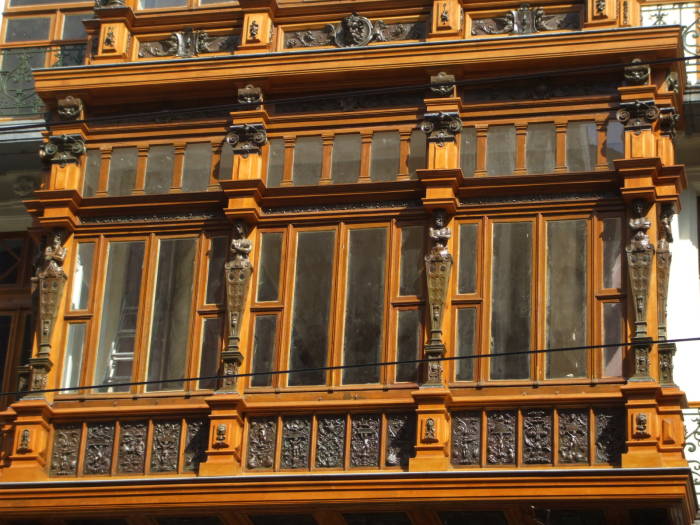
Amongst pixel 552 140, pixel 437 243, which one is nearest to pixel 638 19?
pixel 552 140

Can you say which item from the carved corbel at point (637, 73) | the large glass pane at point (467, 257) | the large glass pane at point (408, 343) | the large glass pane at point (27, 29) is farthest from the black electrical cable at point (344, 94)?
the large glass pane at point (408, 343)

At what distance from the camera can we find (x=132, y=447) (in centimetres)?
2312

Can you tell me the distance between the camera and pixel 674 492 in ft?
68.5

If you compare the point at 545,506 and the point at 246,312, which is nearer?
the point at 545,506

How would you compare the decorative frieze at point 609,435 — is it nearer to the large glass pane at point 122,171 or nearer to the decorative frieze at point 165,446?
the decorative frieze at point 165,446

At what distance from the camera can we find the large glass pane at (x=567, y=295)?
22.4m

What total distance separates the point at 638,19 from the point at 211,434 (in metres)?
7.84

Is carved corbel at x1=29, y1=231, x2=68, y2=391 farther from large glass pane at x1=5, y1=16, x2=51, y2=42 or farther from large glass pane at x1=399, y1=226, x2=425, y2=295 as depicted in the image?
large glass pane at x1=399, y1=226, x2=425, y2=295

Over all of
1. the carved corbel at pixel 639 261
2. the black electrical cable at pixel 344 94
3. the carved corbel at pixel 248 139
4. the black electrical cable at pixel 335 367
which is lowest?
the black electrical cable at pixel 335 367

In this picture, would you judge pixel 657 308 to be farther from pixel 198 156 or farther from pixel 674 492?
pixel 198 156

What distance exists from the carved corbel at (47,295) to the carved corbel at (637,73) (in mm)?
7717

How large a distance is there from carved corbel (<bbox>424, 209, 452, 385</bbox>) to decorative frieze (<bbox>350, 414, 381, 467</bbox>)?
2.79 feet

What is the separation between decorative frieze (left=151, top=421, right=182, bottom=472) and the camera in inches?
902

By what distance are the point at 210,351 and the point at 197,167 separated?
268 cm
